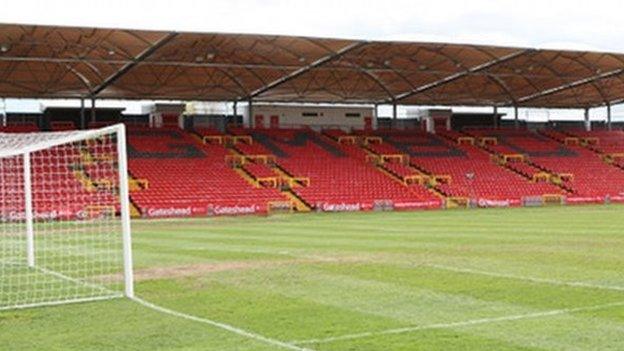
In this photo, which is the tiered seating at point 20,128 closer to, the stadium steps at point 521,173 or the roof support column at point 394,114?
the roof support column at point 394,114

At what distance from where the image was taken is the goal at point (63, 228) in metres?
12.5

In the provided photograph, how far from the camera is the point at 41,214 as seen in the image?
3036cm

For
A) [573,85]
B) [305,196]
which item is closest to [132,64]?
[305,196]

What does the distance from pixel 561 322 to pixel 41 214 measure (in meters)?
24.2

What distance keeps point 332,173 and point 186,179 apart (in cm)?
868

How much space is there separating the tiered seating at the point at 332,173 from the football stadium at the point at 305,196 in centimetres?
20

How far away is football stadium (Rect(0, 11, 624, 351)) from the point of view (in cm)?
1002

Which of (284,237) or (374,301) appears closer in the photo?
(374,301)

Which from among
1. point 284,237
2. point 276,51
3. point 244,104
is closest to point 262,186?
point 276,51

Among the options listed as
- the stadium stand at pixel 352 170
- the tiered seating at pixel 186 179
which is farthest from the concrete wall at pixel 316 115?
the tiered seating at pixel 186 179

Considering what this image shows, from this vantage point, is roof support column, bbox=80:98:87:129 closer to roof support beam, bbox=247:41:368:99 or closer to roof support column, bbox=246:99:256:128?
roof support beam, bbox=247:41:368:99

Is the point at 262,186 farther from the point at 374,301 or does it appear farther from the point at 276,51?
the point at 374,301

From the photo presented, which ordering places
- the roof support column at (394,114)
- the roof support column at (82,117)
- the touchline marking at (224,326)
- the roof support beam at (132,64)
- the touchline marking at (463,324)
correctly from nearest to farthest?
the touchline marking at (224,326), the touchline marking at (463,324), the roof support beam at (132,64), the roof support column at (82,117), the roof support column at (394,114)

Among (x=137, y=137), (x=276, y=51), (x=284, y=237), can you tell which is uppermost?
(x=276, y=51)
